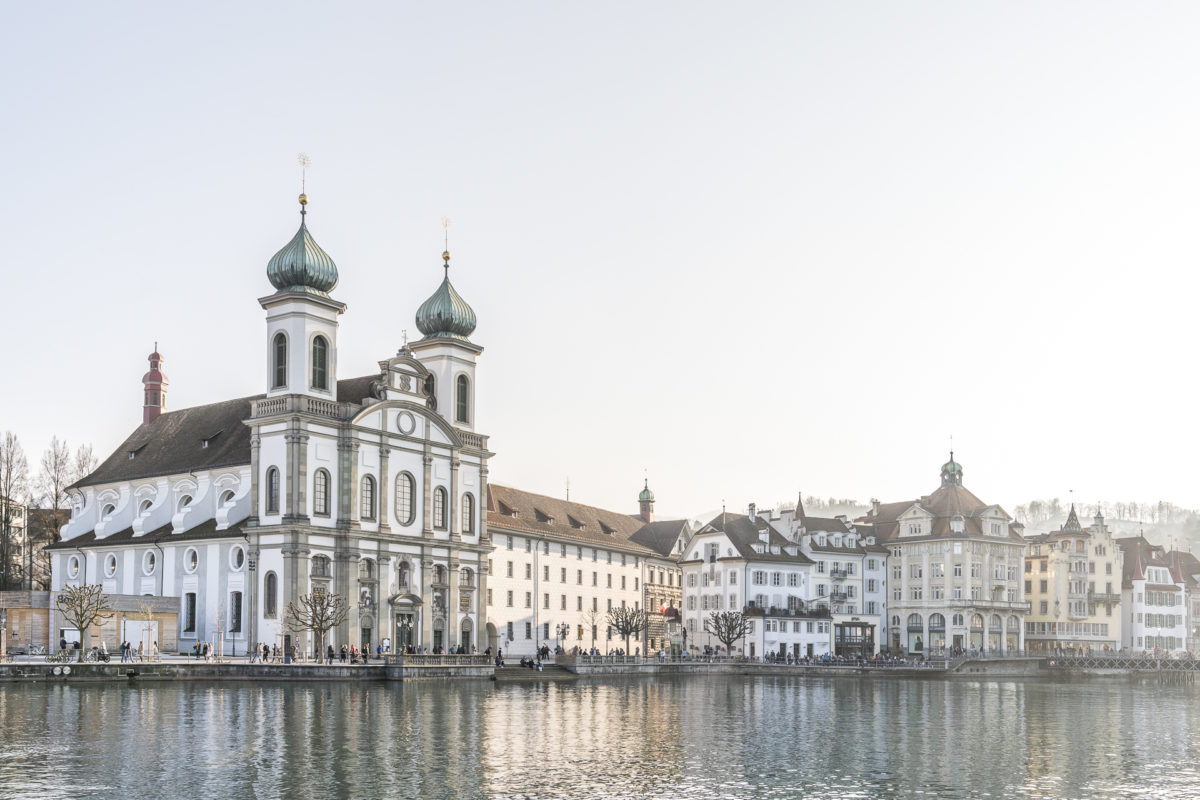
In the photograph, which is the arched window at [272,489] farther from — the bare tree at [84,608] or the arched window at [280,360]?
the bare tree at [84,608]

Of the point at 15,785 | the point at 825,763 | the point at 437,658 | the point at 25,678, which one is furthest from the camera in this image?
the point at 437,658

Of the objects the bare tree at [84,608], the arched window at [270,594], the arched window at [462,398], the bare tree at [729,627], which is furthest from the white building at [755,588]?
the bare tree at [84,608]

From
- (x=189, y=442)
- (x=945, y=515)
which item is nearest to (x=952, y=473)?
(x=945, y=515)

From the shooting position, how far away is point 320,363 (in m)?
79.6

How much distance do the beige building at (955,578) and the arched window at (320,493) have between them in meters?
54.0

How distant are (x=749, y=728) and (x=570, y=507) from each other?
61.2 meters

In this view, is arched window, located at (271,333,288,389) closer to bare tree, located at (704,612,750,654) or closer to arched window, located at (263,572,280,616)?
arched window, located at (263,572,280,616)

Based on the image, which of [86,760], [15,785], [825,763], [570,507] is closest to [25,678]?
[86,760]

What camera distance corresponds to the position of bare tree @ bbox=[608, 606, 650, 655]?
100 metres

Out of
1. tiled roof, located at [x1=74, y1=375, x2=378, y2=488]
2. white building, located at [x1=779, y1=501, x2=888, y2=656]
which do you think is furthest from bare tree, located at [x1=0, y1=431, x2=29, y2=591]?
white building, located at [x1=779, y1=501, x2=888, y2=656]

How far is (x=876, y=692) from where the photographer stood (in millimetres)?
70438

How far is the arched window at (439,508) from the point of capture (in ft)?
281

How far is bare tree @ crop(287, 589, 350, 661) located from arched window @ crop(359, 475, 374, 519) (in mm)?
5757

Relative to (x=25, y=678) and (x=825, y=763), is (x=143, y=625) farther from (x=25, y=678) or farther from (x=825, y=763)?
(x=825, y=763)
